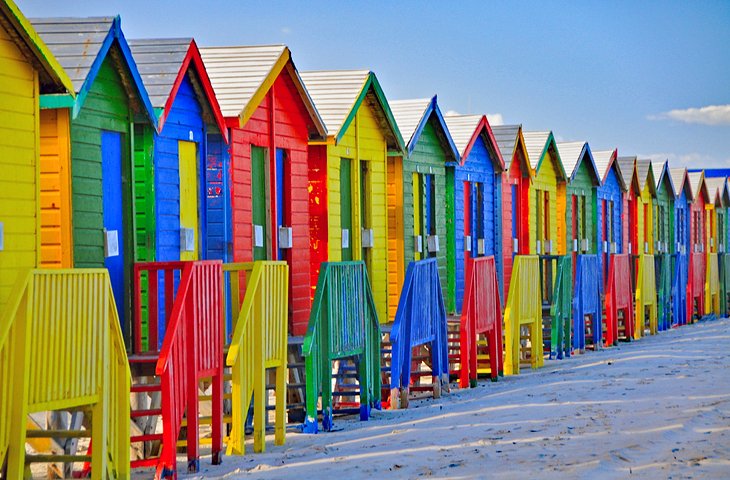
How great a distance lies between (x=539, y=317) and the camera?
60.3 ft

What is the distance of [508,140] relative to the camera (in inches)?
882

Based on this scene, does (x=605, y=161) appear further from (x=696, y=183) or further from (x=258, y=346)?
(x=258, y=346)

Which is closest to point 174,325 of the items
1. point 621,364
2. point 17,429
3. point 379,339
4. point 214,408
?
point 214,408

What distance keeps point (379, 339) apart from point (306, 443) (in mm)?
2466

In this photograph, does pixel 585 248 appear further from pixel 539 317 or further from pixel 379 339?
pixel 379 339

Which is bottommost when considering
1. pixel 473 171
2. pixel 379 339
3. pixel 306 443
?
pixel 306 443

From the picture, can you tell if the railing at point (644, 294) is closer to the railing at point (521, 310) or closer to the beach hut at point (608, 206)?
the beach hut at point (608, 206)

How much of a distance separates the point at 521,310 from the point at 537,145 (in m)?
7.30

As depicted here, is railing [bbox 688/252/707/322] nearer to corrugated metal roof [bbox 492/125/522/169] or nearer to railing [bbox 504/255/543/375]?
corrugated metal roof [bbox 492/125/522/169]

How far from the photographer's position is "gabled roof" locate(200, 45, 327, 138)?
13.1 metres

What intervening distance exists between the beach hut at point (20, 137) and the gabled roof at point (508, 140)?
43.2 ft

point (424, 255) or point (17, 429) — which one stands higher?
point (424, 255)

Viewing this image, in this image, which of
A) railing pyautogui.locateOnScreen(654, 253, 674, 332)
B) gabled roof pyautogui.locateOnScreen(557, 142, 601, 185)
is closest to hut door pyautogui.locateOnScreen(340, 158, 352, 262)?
gabled roof pyautogui.locateOnScreen(557, 142, 601, 185)

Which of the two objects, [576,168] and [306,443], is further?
[576,168]
